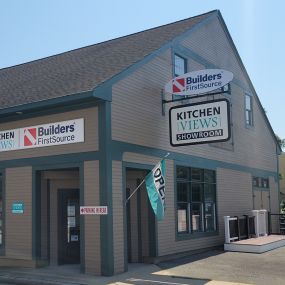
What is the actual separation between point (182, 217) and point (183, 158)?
1.98 meters

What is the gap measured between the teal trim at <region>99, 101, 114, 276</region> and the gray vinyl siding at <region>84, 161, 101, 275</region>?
157mm

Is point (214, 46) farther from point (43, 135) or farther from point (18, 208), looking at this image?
point (18, 208)

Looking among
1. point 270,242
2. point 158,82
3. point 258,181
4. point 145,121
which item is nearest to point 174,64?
point 158,82

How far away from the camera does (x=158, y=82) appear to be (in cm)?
1509

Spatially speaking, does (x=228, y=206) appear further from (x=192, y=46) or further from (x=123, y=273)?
(x=123, y=273)

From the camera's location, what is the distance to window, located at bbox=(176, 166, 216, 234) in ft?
52.2

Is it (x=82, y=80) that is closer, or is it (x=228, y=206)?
(x=82, y=80)

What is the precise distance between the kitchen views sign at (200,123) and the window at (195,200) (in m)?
2.09

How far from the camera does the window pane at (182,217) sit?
15672mm

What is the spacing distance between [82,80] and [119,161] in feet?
8.94

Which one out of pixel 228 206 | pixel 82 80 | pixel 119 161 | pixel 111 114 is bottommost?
pixel 228 206

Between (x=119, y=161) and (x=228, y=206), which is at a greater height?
(x=119, y=161)

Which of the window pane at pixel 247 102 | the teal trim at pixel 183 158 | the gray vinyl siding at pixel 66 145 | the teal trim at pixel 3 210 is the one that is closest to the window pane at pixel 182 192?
the teal trim at pixel 183 158

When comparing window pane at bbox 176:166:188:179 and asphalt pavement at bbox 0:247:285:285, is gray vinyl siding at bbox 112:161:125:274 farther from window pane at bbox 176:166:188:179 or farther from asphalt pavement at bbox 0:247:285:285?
window pane at bbox 176:166:188:179
